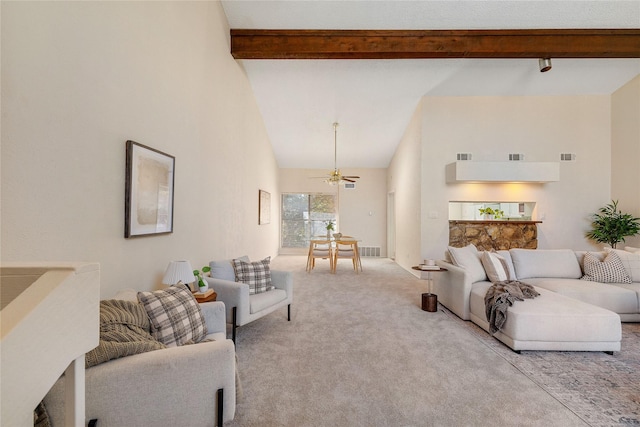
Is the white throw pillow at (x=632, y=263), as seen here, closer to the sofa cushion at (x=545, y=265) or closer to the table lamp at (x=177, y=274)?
the sofa cushion at (x=545, y=265)

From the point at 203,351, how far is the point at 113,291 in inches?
40.7

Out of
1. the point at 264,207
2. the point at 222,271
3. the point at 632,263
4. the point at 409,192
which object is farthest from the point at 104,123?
the point at 632,263

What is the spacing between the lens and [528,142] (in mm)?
5277

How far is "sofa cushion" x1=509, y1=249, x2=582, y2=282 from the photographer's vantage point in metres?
3.60

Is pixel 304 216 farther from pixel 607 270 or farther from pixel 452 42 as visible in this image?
pixel 607 270

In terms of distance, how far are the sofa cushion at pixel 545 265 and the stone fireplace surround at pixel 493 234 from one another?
4.62 ft

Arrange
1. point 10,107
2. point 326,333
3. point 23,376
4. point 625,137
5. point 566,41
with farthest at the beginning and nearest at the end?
point 625,137
point 566,41
point 326,333
point 10,107
point 23,376

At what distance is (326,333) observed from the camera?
9.38ft

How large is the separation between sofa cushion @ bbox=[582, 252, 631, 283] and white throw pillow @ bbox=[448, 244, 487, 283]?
1.33 metres

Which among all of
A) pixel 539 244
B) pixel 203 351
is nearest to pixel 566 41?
pixel 539 244

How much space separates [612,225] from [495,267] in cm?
336

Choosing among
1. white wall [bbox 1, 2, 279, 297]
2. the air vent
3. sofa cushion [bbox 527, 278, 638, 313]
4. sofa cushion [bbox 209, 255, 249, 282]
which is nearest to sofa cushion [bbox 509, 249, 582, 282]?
sofa cushion [bbox 527, 278, 638, 313]

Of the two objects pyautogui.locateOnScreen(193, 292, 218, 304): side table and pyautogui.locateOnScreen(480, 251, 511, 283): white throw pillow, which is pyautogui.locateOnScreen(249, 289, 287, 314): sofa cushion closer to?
pyautogui.locateOnScreen(193, 292, 218, 304): side table

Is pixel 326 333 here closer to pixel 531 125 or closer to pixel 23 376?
pixel 23 376
